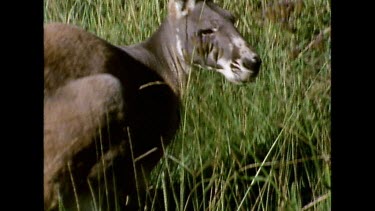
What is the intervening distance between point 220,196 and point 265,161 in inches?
9.0

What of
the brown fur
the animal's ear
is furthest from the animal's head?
the brown fur

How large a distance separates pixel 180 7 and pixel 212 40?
0.47 ft

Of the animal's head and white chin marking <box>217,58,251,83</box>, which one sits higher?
the animal's head

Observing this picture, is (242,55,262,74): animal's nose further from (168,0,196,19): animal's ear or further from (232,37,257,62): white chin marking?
(168,0,196,19): animal's ear

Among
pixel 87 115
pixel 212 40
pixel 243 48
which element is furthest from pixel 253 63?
pixel 87 115

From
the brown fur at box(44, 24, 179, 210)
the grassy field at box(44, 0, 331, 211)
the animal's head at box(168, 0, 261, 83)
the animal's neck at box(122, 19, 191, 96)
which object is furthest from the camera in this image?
the animal's neck at box(122, 19, 191, 96)

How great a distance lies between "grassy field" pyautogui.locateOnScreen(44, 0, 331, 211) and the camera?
371cm

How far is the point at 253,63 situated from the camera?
149 inches

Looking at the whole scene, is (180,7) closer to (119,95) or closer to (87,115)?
(119,95)

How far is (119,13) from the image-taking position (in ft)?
12.9

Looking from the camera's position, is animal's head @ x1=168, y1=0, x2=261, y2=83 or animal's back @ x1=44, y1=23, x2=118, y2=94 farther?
animal's head @ x1=168, y1=0, x2=261, y2=83
